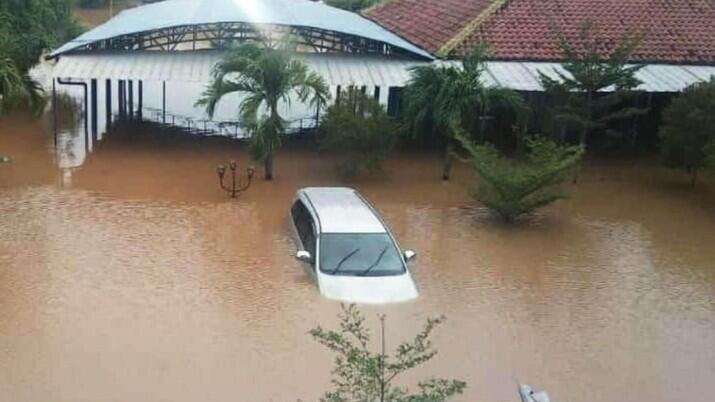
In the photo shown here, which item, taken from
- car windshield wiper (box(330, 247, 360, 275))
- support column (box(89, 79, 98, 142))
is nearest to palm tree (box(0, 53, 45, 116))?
support column (box(89, 79, 98, 142))

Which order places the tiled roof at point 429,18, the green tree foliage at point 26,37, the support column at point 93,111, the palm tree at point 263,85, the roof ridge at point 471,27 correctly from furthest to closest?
the tiled roof at point 429,18, the roof ridge at point 471,27, the support column at point 93,111, the palm tree at point 263,85, the green tree foliage at point 26,37

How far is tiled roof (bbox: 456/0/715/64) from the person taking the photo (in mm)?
25062

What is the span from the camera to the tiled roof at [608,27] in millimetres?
25062

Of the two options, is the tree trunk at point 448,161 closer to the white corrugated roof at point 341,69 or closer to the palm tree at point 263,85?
the white corrugated roof at point 341,69

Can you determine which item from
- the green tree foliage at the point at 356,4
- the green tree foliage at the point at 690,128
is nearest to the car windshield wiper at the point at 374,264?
the green tree foliage at the point at 690,128

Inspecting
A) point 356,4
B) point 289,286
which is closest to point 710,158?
point 289,286

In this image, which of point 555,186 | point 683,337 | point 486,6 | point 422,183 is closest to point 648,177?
point 555,186

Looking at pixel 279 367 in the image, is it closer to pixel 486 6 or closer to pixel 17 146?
pixel 17 146

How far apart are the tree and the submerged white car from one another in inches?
209

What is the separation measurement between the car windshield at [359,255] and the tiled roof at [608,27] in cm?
1176

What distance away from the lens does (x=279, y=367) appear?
448 inches

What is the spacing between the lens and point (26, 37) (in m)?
28.5

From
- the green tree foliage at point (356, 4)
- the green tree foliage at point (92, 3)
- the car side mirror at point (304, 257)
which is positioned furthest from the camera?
the green tree foliage at point (92, 3)

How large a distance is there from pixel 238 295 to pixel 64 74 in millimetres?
10058
